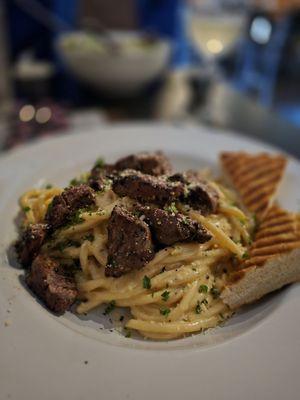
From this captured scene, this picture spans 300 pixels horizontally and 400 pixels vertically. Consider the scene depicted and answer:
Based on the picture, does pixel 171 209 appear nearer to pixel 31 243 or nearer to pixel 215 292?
pixel 215 292

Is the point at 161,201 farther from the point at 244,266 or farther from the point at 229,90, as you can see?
the point at 229,90

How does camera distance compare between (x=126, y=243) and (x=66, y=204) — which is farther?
(x=66, y=204)

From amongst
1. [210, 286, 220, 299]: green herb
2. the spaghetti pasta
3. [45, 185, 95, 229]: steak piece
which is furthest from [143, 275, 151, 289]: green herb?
[45, 185, 95, 229]: steak piece

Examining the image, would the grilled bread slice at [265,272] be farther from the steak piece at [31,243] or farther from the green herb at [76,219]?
the steak piece at [31,243]

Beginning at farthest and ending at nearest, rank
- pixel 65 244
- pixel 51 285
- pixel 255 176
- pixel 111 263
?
1. pixel 255 176
2. pixel 65 244
3. pixel 111 263
4. pixel 51 285

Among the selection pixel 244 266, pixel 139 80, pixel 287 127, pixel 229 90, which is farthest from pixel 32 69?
pixel 244 266

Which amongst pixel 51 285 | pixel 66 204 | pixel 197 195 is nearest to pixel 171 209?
pixel 197 195
